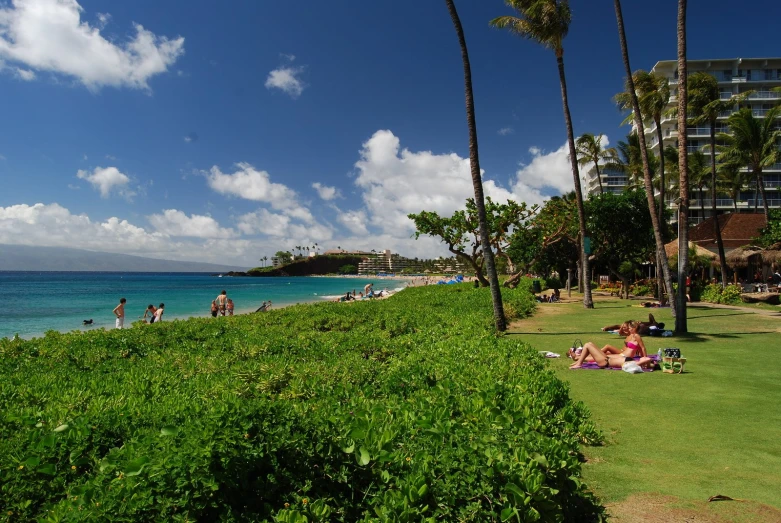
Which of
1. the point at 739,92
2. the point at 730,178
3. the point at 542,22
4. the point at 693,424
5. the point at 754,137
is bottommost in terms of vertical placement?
the point at 693,424

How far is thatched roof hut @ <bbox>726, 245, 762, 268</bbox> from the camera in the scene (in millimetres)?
27103

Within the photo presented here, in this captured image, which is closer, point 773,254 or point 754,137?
point 773,254

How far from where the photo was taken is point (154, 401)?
4570mm

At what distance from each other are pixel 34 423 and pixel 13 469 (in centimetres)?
66

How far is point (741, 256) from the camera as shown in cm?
2747

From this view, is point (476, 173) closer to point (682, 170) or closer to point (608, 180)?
point (682, 170)

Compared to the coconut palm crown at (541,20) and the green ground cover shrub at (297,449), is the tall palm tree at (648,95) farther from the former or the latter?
the green ground cover shrub at (297,449)

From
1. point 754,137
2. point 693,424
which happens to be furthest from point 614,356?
point 754,137

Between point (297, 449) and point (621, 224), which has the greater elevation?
point (621, 224)

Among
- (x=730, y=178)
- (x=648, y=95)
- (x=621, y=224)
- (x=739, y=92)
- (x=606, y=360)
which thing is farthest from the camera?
(x=739, y=92)

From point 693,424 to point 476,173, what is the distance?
30.2ft

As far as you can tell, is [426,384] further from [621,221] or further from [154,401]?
[621,221]

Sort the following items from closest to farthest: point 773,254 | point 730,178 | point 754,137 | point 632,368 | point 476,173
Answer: point 632,368, point 476,173, point 773,254, point 754,137, point 730,178

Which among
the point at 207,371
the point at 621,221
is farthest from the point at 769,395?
the point at 621,221
